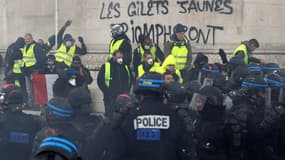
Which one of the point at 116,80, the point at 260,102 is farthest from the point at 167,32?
the point at 260,102

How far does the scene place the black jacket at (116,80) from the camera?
32.2 ft

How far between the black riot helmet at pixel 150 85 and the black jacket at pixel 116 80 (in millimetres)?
4890

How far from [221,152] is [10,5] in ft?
37.2

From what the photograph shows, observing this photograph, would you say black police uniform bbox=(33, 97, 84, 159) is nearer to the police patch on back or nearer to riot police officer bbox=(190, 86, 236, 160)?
the police patch on back

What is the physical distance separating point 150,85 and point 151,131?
1.58 ft

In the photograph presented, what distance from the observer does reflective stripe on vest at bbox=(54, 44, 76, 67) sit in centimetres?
1188

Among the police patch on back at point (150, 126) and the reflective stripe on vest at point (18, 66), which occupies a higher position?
the reflective stripe on vest at point (18, 66)

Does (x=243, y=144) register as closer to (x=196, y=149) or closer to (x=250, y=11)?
(x=196, y=149)

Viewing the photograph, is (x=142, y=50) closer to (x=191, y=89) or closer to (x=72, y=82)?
(x=72, y=82)

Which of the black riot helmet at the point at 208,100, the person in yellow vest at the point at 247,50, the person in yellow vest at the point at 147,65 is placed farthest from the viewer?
the person in yellow vest at the point at 247,50

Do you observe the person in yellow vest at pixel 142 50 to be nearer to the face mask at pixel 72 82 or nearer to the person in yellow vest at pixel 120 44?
the person in yellow vest at pixel 120 44

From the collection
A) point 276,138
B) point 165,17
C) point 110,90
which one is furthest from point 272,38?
point 276,138

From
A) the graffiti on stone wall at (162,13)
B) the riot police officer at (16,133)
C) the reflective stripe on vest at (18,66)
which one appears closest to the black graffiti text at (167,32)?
the graffiti on stone wall at (162,13)

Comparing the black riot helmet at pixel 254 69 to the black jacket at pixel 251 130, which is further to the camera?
the black riot helmet at pixel 254 69
